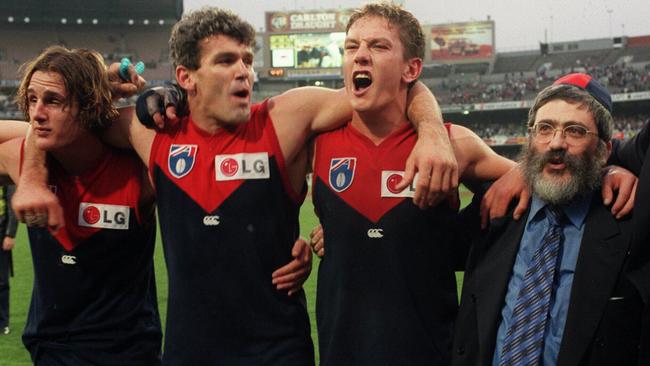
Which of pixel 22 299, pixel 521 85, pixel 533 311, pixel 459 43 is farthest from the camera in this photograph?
pixel 459 43

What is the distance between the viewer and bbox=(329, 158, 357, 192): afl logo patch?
3250 mm

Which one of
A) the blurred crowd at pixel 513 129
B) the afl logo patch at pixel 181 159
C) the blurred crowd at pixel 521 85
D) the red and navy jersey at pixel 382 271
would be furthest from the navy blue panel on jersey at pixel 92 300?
the blurred crowd at pixel 521 85

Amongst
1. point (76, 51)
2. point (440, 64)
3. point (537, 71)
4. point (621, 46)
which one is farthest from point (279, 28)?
point (76, 51)

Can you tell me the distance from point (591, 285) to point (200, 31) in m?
1.97

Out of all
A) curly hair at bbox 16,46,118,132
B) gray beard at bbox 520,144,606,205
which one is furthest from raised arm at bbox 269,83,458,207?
curly hair at bbox 16,46,118,132

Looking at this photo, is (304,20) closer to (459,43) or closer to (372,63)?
(459,43)

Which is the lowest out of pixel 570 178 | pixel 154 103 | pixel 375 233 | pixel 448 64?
pixel 375 233

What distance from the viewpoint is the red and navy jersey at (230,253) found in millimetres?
3244

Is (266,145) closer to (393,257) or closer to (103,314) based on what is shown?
(393,257)

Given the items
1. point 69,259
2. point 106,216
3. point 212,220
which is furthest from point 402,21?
point 69,259

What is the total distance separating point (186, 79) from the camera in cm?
351

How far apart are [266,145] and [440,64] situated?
198 ft

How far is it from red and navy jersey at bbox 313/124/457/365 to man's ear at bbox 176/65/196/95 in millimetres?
779

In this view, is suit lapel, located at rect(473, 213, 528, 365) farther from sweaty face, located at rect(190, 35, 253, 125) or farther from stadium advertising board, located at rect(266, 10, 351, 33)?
stadium advertising board, located at rect(266, 10, 351, 33)
